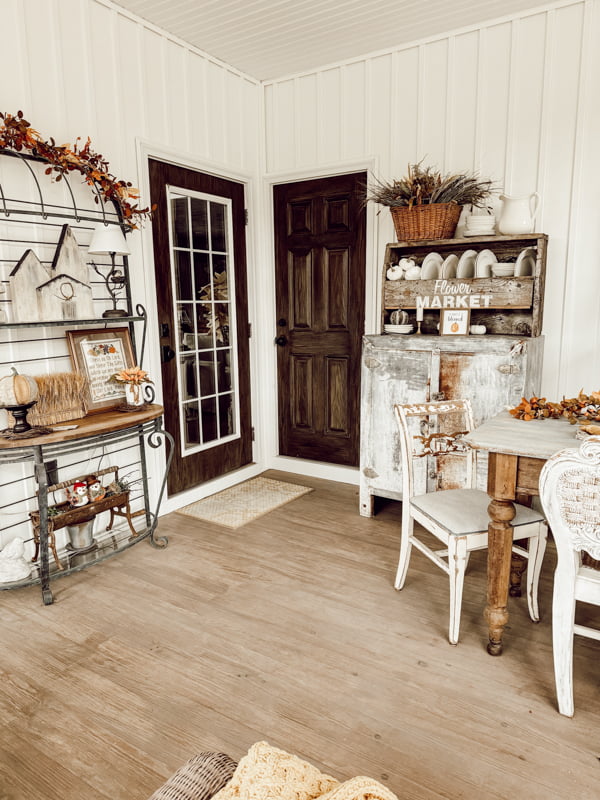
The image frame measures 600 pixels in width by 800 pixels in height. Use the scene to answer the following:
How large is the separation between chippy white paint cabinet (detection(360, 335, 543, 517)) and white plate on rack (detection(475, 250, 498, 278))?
0.43 m

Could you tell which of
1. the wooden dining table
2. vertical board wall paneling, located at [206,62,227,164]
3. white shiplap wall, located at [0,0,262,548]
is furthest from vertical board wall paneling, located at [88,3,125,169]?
the wooden dining table

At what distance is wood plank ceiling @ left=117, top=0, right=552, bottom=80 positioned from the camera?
318cm

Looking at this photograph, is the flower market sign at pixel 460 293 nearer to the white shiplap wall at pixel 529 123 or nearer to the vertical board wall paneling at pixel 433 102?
the white shiplap wall at pixel 529 123

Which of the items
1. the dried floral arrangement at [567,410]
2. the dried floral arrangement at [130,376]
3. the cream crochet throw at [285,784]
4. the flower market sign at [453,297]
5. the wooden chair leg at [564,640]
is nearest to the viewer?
the cream crochet throw at [285,784]

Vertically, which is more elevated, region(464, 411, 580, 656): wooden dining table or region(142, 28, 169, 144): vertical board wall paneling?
region(142, 28, 169, 144): vertical board wall paneling

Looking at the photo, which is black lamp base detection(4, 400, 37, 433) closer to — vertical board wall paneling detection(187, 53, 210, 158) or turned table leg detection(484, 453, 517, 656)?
turned table leg detection(484, 453, 517, 656)

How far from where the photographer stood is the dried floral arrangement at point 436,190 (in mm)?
3344

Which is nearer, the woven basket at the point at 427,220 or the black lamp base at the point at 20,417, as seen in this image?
the black lamp base at the point at 20,417

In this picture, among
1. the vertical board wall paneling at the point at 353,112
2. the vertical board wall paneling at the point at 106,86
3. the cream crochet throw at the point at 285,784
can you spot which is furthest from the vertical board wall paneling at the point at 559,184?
the cream crochet throw at the point at 285,784

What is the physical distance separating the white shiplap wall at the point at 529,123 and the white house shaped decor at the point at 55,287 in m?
2.09

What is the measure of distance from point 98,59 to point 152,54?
1.40 ft

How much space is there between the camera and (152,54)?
3.41 meters

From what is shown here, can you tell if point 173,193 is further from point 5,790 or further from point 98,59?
point 5,790

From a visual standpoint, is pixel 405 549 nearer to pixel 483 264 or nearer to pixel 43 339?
pixel 483 264
